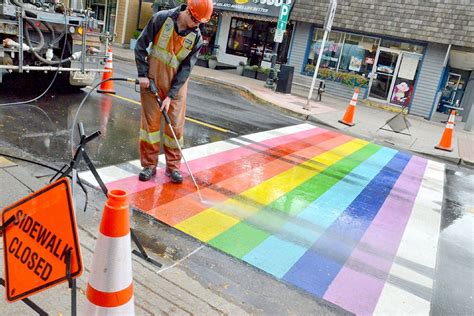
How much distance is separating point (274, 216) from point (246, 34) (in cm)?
1846

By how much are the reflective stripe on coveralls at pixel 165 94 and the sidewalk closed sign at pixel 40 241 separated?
291 cm

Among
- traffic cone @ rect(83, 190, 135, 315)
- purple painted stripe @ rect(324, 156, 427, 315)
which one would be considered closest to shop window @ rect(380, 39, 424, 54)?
purple painted stripe @ rect(324, 156, 427, 315)

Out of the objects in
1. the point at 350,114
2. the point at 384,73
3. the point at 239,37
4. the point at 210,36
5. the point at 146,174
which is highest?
the point at 239,37

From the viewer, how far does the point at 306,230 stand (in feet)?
15.1

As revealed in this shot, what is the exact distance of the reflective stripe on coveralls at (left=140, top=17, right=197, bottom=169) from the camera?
15.3 feet

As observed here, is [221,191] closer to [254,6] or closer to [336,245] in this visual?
[336,245]

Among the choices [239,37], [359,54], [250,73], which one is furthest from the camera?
[239,37]

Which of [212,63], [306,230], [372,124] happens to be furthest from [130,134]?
[212,63]

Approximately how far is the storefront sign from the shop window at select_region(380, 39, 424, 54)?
A: 434 cm

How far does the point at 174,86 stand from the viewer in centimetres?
477

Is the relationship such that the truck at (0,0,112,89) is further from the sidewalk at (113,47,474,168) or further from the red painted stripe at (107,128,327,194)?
the sidewalk at (113,47,474,168)

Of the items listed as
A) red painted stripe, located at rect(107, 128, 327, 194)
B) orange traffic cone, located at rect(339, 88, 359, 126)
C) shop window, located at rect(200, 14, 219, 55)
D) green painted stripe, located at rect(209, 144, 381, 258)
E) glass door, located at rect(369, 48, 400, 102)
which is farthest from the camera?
shop window, located at rect(200, 14, 219, 55)

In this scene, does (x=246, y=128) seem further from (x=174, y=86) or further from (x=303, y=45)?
(x=303, y=45)

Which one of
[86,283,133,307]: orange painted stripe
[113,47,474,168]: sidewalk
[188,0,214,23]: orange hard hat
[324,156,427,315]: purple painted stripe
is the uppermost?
[188,0,214,23]: orange hard hat
